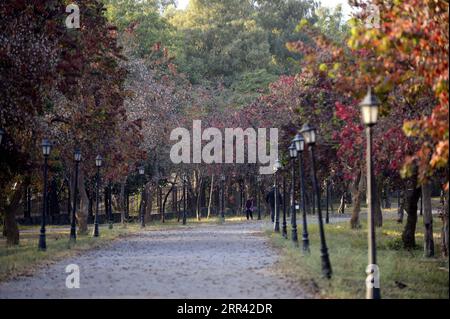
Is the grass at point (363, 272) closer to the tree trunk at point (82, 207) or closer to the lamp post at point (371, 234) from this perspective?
the lamp post at point (371, 234)

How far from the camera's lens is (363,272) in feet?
63.5

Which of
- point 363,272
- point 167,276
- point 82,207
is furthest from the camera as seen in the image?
point 82,207

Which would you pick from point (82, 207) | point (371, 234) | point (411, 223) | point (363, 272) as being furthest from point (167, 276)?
point (82, 207)

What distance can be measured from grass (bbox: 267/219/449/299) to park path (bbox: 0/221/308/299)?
48cm

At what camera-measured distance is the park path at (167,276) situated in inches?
627

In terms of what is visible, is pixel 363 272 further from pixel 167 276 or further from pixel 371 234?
pixel 371 234

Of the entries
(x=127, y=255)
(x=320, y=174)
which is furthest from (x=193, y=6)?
(x=127, y=255)

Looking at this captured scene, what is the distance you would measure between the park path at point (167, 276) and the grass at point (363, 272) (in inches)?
18.9

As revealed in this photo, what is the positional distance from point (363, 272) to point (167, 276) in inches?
174

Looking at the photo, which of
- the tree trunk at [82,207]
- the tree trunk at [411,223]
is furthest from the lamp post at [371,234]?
the tree trunk at [82,207]

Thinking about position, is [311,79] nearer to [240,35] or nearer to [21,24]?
[21,24]

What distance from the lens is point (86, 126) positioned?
32625 millimetres

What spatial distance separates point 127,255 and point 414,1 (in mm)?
13706
